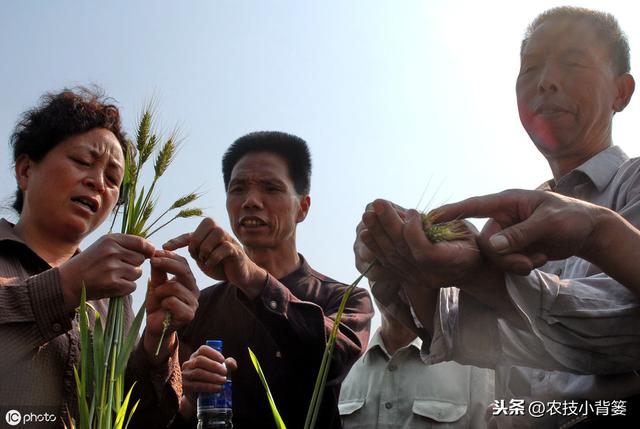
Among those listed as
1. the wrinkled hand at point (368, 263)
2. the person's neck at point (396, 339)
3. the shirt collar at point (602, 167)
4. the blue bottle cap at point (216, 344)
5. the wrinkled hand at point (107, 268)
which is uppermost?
the shirt collar at point (602, 167)

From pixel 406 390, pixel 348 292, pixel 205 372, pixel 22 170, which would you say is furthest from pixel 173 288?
pixel 406 390

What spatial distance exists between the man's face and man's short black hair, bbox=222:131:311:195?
0.22 ft

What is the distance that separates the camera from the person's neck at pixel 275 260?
3.78m

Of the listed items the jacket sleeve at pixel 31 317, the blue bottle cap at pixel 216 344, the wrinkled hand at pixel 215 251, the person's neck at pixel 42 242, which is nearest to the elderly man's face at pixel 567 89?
the wrinkled hand at pixel 215 251

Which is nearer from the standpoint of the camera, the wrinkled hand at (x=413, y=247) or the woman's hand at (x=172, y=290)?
the wrinkled hand at (x=413, y=247)

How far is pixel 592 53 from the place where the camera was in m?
2.32

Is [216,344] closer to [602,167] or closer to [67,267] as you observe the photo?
[67,267]

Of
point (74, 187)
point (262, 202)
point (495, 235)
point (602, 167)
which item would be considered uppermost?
point (262, 202)

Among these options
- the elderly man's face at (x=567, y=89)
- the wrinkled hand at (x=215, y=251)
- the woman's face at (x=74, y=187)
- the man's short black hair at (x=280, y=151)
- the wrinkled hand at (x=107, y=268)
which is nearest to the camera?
the wrinkled hand at (x=107, y=268)

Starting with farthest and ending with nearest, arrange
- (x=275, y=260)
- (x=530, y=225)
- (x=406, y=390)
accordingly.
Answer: (x=275, y=260), (x=406, y=390), (x=530, y=225)

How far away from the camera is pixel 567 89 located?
2299 millimetres

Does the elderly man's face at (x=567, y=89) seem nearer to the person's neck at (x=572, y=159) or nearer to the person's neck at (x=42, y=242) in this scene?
the person's neck at (x=572, y=159)

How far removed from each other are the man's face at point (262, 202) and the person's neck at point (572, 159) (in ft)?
5.64

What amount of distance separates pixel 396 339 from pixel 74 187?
1843 millimetres
